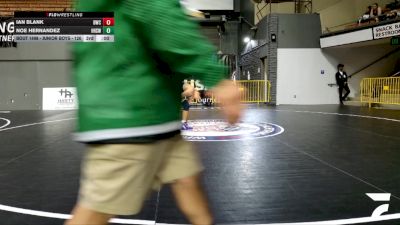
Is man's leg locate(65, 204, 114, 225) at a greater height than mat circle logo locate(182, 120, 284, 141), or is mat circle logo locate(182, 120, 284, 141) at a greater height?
man's leg locate(65, 204, 114, 225)

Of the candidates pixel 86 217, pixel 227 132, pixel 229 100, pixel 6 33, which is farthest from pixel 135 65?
pixel 6 33

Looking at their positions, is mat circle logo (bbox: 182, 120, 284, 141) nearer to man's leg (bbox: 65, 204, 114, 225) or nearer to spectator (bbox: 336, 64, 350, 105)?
man's leg (bbox: 65, 204, 114, 225)

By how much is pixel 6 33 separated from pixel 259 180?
1698 centimetres

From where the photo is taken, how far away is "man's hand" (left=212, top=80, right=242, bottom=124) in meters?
1.27

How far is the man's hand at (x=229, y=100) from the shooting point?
4.16 feet

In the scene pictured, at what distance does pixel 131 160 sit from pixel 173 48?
413 millimetres

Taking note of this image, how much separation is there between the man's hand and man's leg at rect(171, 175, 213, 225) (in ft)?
1.56

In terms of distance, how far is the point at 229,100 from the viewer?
4.15 feet

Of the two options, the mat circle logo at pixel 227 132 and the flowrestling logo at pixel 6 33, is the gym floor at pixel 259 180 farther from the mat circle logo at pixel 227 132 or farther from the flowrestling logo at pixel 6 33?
the flowrestling logo at pixel 6 33

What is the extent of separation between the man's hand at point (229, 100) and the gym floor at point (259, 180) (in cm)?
174

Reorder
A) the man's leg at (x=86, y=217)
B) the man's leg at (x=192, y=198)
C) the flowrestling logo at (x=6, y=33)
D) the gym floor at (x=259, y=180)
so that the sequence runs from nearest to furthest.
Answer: the man's leg at (x=86, y=217), the man's leg at (x=192, y=198), the gym floor at (x=259, y=180), the flowrestling logo at (x=6, y=33)

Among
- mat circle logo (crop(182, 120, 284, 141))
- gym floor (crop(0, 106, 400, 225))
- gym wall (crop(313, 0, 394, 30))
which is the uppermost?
gym wall (crop(313, 0, 394, 30))

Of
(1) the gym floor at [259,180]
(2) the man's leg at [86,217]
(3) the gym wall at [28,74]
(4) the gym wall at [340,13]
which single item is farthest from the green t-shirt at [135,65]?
(4) the gym wall at [340,13]

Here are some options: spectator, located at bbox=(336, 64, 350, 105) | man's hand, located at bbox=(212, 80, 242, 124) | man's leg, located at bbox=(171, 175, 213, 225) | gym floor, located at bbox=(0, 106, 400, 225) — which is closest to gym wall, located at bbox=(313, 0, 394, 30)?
spectator, located at bbox=(336, 64, 350, 105)
